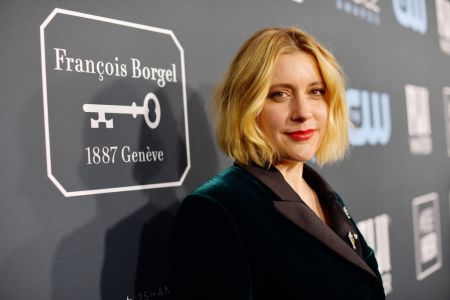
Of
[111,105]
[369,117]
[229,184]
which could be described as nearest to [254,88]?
[229,184]

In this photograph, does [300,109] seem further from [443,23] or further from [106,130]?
[443,23]

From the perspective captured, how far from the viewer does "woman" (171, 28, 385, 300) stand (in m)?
0.84

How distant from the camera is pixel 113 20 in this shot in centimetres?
103

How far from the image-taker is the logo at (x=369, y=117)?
1.82 meters

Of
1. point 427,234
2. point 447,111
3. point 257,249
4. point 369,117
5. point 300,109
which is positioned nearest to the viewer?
point 257,249

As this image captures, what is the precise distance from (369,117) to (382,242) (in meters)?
0.48

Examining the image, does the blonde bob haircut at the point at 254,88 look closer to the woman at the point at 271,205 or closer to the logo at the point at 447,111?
the woman at the point at 271,205

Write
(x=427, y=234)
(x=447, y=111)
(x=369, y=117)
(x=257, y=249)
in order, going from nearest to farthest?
(x=257, y=249), (x=369, y=117), (x=427, y=234), (x=447, y=111)

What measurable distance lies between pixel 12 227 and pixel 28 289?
0.36 feet

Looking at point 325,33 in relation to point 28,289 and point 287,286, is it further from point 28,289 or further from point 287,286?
point 28,289

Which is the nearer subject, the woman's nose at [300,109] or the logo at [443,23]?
the woman's nose at [300,109]

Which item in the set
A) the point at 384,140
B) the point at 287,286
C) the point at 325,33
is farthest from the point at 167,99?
the point at 384,140

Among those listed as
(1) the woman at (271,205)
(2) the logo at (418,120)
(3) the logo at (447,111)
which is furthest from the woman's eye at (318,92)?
(3) the logo at (447,111)

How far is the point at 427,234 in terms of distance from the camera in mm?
2295
